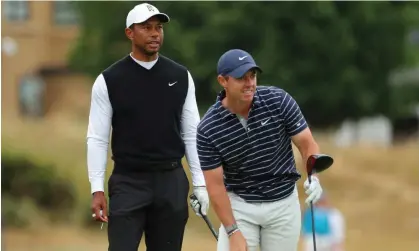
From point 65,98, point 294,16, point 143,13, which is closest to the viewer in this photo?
point 143,13

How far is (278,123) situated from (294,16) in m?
26.0

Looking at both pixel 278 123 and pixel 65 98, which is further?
pixel 65 98

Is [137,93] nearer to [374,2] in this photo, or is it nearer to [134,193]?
[134,193]

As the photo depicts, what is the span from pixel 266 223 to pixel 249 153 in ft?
1.49

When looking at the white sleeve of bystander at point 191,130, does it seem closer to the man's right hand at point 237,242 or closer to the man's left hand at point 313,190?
the man's right hand at point 237,242

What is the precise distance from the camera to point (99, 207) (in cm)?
693

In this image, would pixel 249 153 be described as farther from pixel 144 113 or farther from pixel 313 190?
pixel 144 113

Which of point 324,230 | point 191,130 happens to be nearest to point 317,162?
point 191,130

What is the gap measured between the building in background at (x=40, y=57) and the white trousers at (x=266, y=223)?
38.1m

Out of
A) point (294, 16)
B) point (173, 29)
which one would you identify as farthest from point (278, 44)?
point (173, 29)

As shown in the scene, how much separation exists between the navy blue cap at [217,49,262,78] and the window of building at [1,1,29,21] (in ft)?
128

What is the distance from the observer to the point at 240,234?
6.51m

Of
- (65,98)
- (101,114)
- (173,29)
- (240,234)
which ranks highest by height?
(101,114)

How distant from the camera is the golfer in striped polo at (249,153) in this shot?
641 cm
